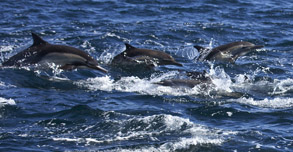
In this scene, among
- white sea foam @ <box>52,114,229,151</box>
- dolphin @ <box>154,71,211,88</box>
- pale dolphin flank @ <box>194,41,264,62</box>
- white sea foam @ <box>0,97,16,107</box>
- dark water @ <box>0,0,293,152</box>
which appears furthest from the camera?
pale dolphin flank @ <box>194,41,264,62</box>

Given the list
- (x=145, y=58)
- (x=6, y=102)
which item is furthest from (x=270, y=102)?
(x=6, y=102)

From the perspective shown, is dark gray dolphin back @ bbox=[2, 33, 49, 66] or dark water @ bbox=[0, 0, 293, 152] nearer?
dark water @ bbox=[0, 0, 293, 152]

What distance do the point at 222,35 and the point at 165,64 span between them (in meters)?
6.72

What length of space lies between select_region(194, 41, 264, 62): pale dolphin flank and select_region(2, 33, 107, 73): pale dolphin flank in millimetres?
4830

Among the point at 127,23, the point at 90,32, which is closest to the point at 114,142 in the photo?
the point at 90,32

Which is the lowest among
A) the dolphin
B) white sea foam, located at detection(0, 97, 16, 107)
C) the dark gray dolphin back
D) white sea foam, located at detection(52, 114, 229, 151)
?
white sea foam, located at detection(52, 114, 229, 151)

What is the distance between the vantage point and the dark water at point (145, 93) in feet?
36.8

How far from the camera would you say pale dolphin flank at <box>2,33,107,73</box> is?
1625 centimetres

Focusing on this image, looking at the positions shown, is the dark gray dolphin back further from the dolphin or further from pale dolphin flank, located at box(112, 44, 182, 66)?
the dolphin

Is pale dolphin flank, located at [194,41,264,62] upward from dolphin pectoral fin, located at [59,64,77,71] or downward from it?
downward

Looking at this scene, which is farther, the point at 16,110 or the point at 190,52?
the point at 190,52

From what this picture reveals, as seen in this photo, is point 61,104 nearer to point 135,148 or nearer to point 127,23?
point 135,148

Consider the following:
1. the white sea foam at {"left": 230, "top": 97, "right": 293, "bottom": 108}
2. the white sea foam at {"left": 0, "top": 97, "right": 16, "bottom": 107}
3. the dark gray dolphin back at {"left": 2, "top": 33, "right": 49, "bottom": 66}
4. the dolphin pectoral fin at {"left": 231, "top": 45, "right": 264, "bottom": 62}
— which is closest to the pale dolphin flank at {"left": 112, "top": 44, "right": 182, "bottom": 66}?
the dolphin pectoral fin at {"left": 231, "top": 45, "right": 264, "bottom": 62}

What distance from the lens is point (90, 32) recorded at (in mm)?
23516
